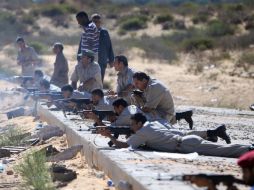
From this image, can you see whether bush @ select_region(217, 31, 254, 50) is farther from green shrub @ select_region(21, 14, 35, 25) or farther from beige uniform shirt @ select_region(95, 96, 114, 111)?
beige uniform shirt @ select_region(95, 96, 114, 111)

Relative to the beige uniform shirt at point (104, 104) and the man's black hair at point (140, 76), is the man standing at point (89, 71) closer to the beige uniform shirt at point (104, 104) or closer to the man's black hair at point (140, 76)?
the beige uniform shirt at point (104, 104)

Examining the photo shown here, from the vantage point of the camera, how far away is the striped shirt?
14.5m

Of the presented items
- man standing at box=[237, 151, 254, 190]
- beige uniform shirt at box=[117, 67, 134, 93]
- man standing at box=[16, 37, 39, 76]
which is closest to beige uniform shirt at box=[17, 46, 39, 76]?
man standing at box=[16, 37, 39, 76]

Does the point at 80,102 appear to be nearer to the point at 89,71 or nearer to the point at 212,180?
the point at 89,71

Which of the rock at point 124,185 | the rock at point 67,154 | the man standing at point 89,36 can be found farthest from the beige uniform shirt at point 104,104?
the rock at point 124,185

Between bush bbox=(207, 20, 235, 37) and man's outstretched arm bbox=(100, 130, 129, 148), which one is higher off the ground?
bush bbox=(207, 20, 235, 37)

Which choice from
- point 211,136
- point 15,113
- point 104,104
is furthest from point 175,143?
point 15,113

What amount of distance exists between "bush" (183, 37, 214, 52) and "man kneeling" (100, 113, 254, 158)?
1093 inches

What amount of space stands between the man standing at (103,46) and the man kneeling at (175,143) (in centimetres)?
596

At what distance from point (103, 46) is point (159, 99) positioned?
14.6 ft

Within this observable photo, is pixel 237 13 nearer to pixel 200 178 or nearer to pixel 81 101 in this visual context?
pixel 81 101

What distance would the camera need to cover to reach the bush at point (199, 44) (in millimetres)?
36591

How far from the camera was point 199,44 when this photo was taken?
121 ft

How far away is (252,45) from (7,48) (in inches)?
526
